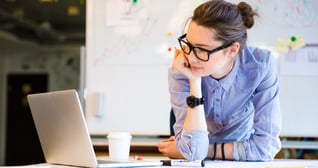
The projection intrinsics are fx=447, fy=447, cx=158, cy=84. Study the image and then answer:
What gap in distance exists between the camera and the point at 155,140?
247cm

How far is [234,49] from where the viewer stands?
53.1 inches

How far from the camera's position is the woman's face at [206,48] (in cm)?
126

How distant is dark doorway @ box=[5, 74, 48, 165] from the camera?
7277 mm

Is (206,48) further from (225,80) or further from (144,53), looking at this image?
(144,53)

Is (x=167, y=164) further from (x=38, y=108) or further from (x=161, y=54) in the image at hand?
(x=161, y=54)

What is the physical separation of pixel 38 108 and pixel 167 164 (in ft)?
1.22

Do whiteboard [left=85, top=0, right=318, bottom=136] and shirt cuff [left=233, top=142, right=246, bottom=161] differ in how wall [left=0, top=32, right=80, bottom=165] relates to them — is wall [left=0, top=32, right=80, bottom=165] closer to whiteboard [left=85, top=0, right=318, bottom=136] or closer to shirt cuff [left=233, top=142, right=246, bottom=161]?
whiteboard [left=85, top=0, right=318, bottom=136]

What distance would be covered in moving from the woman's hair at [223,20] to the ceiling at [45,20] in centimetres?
379

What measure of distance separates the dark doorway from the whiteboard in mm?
4962

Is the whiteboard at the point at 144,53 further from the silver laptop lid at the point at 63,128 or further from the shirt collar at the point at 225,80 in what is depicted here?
the silver laptop lid at the point at 63,128

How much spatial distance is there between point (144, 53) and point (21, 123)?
534cm

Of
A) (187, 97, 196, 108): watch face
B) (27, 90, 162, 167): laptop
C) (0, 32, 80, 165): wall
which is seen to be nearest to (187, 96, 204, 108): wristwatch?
(187, 97, 196, 108): watch face

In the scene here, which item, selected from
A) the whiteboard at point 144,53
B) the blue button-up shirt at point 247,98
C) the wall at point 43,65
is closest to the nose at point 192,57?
the blue button-up shirt at point 247,98

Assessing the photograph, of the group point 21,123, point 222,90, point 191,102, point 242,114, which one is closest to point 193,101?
point 191,102
